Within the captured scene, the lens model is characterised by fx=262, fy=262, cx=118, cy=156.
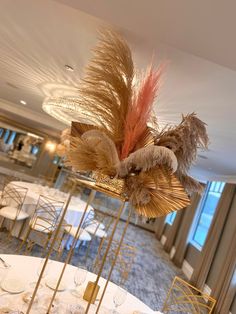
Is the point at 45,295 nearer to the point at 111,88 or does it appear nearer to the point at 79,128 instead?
the point at 79,128

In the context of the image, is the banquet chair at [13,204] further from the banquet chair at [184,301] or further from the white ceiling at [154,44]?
the banquet chair at [184,301]

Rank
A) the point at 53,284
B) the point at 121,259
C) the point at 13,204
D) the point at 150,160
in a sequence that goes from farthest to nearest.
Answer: the point at 13,204, the point at 121,259, the point at 53,284, the point at 150,160

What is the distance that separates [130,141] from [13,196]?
4168 millimetres

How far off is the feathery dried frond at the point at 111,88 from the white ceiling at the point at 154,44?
0.16m

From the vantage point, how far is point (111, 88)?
1252 millimetres

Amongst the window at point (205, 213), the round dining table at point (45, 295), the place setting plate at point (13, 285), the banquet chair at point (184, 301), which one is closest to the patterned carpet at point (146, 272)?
the banquet chair at point (184, 301)

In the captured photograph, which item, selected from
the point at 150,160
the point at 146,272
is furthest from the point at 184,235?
the point at 150,160

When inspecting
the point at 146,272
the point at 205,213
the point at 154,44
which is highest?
the point at 154,44

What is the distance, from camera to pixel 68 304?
1.59m

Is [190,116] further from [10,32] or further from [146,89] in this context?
[10,32]

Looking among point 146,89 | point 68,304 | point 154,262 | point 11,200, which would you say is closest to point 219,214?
point 154,262

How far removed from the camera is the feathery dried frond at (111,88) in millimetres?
1233

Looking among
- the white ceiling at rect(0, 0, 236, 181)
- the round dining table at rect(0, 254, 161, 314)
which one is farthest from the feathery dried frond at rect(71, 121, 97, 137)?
the round dining table at rect(0, 254, 161, 314)

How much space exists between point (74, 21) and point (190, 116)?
1.17 meters
